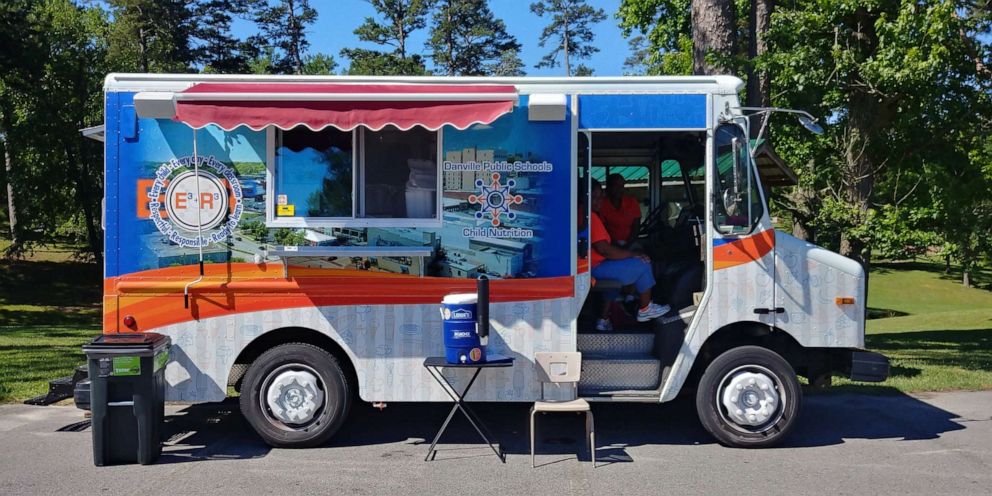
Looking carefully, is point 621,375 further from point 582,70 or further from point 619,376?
point 582,70

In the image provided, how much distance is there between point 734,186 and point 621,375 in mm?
1796

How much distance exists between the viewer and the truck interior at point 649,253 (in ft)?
23.0

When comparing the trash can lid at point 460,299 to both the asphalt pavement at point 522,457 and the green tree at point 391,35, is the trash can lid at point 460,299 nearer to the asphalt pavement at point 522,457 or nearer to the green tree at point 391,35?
the asphalt pavement at point 522,457

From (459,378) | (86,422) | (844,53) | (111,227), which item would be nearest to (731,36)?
(844,53)

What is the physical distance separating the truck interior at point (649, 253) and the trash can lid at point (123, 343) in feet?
11.0

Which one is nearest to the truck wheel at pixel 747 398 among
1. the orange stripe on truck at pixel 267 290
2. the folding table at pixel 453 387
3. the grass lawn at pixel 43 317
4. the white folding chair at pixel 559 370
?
the white folding chair at pixel 559 370

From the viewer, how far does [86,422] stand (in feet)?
25.7

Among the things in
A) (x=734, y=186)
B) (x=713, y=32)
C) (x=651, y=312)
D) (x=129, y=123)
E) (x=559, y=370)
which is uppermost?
(x=713, y=32)

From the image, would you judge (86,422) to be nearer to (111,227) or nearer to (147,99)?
(111,227)

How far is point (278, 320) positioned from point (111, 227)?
1.47 m

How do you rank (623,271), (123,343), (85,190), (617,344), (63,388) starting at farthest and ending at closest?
(85,190) → (623,271) → (617,344) → (63,388) → (123,343)

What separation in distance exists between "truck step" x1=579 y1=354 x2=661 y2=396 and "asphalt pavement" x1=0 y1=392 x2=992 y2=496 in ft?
1.67

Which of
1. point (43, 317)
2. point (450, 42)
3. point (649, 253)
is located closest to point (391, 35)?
point (450, 42)

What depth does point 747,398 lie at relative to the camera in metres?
6.84
